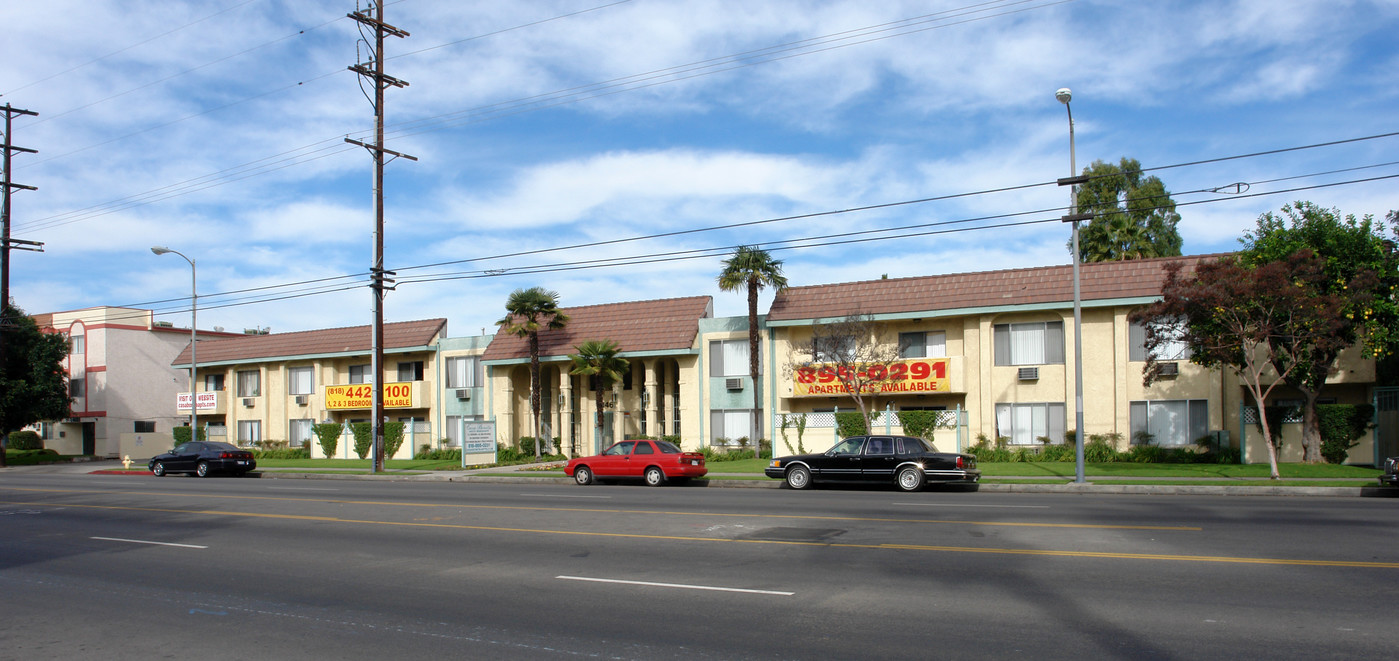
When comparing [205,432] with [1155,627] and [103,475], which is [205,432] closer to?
[103,475]

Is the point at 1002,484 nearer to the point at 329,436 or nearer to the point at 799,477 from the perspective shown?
the point at 799,477

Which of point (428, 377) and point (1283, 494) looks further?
point (428, 377)

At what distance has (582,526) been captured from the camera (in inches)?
592

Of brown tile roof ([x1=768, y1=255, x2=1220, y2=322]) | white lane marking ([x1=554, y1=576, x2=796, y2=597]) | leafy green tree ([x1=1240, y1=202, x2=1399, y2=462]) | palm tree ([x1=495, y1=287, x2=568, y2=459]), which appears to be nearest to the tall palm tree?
brown tile roof ([x1=768, y1=255, x2=1220, y2=322])

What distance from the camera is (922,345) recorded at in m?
33.6

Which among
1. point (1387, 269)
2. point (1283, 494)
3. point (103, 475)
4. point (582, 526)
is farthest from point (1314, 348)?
point (103, 475)

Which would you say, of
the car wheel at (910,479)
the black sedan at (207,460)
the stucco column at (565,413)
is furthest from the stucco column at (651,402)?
the car wheel at (910,479)

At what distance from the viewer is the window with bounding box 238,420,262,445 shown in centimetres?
4938

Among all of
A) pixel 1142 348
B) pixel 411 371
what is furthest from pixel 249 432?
pixel 1142 348

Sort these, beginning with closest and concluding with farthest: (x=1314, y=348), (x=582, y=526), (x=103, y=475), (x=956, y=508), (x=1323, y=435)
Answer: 1. (x=582, y=526)
2. (x=956, y=508)
3. (x=1314, y=348)
4. (x=1323, y=435)
5. (x=103, y=475)

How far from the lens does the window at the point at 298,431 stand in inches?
1869

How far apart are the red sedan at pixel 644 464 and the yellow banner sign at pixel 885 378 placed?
321 inches

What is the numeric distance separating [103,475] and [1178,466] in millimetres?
38347

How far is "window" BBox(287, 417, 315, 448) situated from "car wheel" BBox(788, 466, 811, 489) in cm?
3234
